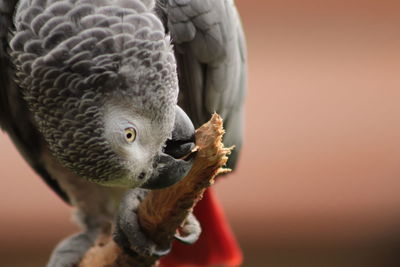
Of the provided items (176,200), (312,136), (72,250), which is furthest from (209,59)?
(312,136)

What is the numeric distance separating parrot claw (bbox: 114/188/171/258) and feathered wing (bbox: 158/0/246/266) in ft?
0.74

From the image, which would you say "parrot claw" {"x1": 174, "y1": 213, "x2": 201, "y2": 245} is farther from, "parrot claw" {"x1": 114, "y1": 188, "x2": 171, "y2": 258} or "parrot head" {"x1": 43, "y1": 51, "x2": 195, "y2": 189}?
"parrot head" {"x1": 43, "y1": 51, "x2": 195, "y2": 189}

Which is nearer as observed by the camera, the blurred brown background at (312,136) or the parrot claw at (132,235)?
the parrot claw at (132,235)

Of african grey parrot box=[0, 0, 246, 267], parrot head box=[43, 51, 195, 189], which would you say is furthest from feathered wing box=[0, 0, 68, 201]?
parrot head box=[43, 51, 195, 189]

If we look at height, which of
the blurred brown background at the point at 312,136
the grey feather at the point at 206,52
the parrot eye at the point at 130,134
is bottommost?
the parrot eye at the point at 130,134

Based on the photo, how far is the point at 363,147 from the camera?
7.28 ft

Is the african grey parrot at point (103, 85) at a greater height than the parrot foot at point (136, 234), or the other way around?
the african grey parrot at point (103, 85)

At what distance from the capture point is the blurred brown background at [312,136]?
2.17 m

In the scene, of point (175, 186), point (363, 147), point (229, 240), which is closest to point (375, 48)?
point (363, 147)

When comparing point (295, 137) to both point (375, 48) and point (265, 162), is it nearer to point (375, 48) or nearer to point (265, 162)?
point (265, 162)

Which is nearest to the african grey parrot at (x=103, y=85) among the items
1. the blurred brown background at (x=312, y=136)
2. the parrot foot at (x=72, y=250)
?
the parrot foot at (x=72, y=250)

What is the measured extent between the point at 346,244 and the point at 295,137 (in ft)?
1.62

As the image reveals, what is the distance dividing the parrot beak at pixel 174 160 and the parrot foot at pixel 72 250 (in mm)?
498

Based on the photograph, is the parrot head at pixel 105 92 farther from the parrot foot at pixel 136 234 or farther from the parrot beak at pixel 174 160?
the parrot foot at pixel 136 234
